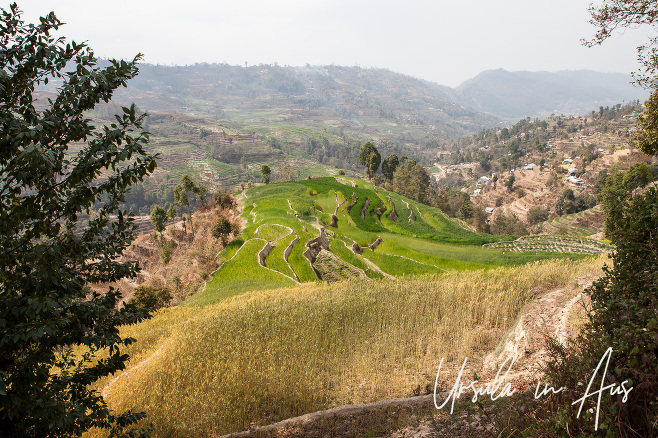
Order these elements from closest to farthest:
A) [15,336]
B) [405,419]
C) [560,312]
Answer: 1. [15,336]
2. [405,419]
3. [560,312]

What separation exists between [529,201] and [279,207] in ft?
317

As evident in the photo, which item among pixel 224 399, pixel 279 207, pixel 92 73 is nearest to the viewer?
pixel 92 73

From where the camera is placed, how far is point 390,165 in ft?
238

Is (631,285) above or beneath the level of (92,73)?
beneath

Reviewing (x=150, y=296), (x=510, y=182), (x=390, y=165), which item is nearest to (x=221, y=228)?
(x=150, y=296)

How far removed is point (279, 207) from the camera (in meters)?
38.8

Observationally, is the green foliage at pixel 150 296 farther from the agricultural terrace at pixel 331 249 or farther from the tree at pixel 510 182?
the tree at pixel 510 182

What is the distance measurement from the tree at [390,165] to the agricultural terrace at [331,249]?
2812 cm

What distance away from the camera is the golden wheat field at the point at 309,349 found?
21.7 ft

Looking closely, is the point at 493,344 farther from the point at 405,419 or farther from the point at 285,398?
the point at 285,398

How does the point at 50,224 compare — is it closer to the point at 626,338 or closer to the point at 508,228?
the point at 626,338

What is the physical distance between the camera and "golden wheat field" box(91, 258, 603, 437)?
6617mm

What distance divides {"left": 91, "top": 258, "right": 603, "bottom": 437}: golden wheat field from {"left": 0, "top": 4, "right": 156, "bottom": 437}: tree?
2.95 meters

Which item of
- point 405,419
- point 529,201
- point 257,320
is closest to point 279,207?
point 257,320
